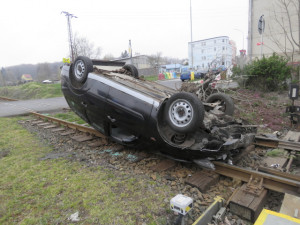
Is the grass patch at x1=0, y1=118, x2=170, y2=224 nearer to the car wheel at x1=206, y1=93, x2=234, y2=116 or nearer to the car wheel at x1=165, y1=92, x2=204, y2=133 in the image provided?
the car wheel at x1=165, y1=92, x2=204, y2=133

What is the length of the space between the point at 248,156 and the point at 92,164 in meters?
3.36

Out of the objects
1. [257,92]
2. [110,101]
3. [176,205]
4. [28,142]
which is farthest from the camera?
[257,92]

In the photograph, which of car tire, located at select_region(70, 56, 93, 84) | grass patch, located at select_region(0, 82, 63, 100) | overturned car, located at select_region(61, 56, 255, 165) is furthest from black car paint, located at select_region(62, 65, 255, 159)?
grass patch, located at select_region(0, 82, 63, 100)

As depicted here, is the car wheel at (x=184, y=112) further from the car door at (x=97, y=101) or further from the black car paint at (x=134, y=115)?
the car door at (x=97, y=101)

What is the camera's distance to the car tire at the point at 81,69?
4701mm

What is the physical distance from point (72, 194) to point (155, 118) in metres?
1.79

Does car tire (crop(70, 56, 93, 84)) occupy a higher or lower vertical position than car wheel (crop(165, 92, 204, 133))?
higher

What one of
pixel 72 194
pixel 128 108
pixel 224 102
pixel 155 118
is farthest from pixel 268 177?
pixel 72 194

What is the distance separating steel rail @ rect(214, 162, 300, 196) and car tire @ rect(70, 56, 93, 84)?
128 inches

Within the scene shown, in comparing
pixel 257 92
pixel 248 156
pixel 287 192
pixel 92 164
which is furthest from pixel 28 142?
pixel 257 92

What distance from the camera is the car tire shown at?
185 inches

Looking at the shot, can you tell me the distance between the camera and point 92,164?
4488 millimetres

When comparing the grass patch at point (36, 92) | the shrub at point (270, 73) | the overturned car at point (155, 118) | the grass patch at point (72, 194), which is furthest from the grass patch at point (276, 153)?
the grass patch at point (36, 92)

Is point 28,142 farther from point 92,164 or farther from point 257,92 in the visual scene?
point 257,92
